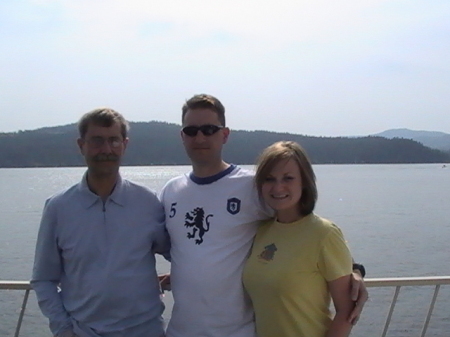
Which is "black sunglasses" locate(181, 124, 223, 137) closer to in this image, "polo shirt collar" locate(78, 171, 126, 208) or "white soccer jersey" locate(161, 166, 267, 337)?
"white soccer jersey" locate(161, 166, 267, 337)

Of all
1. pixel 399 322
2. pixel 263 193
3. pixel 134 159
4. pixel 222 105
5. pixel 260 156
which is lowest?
pixel 134 159

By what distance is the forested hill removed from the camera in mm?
61844

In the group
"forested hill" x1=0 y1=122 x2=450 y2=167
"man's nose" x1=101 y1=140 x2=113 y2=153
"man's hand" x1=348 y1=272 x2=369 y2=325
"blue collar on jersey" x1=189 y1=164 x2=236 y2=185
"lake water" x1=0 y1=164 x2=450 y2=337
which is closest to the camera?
"man's hand" x1=348 y1=272 x2=369 y2=325

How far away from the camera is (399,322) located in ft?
41.6

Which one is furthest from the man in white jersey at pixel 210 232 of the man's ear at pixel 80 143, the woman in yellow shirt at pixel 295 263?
the man's ear at pixel 80 143

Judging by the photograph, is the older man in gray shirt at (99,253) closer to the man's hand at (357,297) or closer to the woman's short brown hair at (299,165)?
the woman's short brown hair at (299,165)

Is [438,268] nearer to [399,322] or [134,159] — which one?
[399,322]

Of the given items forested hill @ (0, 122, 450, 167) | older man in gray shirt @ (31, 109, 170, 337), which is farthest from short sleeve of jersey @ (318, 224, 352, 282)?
forested hill @ (0, 122, 450, 167)

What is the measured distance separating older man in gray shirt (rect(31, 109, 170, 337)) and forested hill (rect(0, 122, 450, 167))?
164ft

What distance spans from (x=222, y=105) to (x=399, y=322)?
10.9 meters

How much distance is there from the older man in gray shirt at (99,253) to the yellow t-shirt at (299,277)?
594 millimetres

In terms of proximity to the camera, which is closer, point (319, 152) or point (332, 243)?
point (332, 243)

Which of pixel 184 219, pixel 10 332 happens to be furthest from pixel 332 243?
pixel 10 332

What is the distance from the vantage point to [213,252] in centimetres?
296
